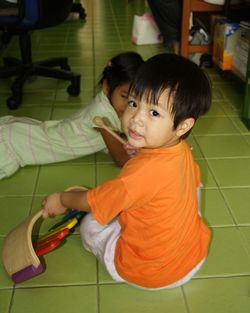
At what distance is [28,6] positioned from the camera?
208 centimetres

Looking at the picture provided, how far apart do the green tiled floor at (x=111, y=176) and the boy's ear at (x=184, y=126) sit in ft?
1.51

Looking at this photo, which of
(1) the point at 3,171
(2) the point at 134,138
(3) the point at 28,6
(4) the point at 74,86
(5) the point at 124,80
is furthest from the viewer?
(4) the point at 74,86

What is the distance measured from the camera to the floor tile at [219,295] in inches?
42.4

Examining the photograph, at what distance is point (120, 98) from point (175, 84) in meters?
0.65

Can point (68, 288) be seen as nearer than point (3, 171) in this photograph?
Yes

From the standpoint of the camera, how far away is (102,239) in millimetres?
1188

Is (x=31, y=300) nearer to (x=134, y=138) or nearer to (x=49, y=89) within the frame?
(x=134, y=138)

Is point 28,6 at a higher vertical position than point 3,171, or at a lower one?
higher

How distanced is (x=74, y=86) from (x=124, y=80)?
3.43ft

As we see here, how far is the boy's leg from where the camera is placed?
1131 mm

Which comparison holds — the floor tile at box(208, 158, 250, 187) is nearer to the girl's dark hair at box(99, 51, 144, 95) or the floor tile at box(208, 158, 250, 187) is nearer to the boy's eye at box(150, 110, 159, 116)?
the girl's dark hair at box(99, 51, 144, 95)

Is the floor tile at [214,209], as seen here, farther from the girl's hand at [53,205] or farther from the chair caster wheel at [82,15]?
the chair caster wheel at [82,15]

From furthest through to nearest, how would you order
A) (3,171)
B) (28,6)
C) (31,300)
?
1. (28,6)
2. (3,171)
3. (31,300)

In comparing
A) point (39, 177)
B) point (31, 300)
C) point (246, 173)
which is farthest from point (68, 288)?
point (246, 173)
